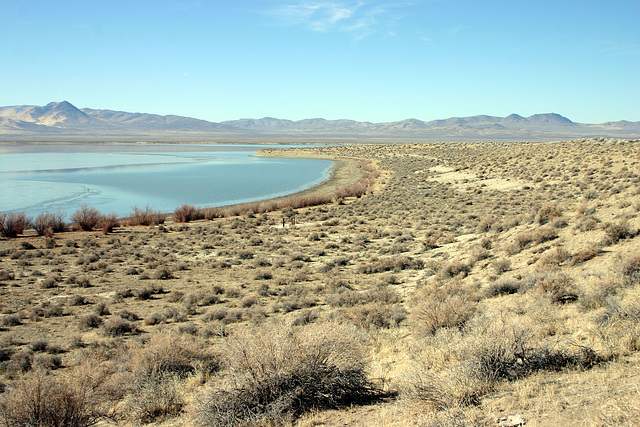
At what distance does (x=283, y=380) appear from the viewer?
498 centimetres

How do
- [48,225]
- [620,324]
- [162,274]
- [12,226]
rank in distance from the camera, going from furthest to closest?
[48,225]
[12,226]
[162,274]
[620,324]

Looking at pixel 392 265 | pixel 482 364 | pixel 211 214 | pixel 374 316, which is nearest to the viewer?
pixel 482 364

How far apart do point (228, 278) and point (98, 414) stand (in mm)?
10224

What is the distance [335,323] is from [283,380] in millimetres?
1570

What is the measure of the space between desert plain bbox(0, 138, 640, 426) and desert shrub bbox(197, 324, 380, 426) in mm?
22

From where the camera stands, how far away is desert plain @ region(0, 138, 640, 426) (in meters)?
4.74

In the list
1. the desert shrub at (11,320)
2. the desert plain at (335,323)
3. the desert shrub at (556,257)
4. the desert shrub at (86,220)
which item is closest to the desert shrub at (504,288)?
the desert plain at (335,323)

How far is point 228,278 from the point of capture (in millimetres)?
15305

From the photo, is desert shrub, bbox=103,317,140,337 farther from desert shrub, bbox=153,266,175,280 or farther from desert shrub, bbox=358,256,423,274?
desert shrub, bbox=358,256,423,274

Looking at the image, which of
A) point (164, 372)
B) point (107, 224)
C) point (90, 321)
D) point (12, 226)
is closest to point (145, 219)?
point (107, 224)

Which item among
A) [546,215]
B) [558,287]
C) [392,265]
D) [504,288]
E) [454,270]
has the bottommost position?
[392,265]

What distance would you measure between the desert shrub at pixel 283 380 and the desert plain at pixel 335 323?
0.02m

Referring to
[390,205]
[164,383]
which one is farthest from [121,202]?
[164,383]

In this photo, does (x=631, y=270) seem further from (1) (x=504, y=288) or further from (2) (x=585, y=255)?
(1) (x=504, y=288)
